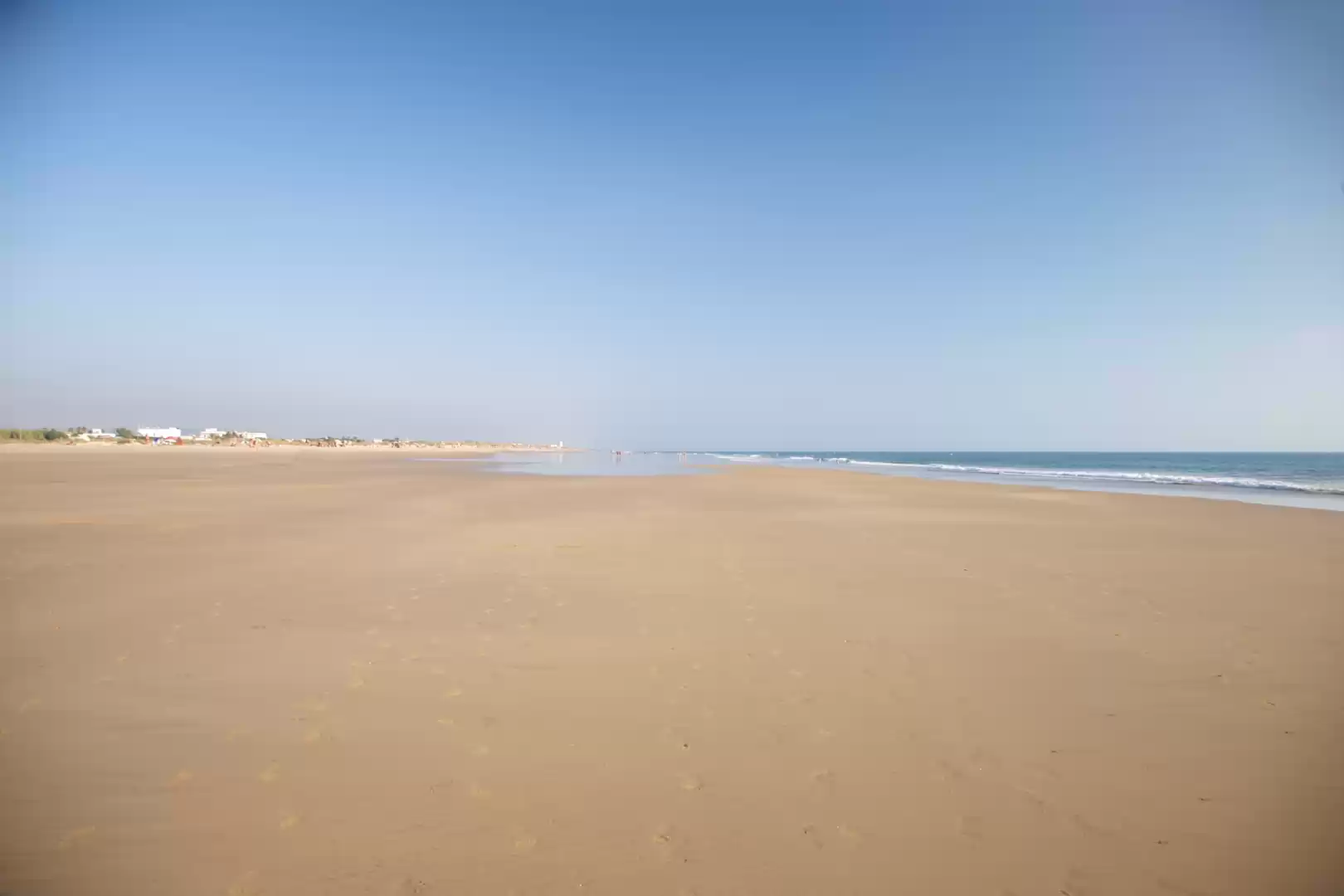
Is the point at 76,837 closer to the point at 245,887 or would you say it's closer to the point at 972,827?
the point at 245,887

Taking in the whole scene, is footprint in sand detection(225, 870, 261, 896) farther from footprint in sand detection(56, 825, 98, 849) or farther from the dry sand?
footprint in sand detection(56, 825, 98, 849)

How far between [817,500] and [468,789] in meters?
21.0

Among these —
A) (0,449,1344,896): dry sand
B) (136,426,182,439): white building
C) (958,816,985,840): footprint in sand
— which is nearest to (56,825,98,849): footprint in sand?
(0,449,1344,896): dry sand

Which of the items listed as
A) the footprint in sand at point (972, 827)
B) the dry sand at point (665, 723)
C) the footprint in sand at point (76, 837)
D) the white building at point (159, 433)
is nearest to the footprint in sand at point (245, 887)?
the dry sand at point (665, 723)

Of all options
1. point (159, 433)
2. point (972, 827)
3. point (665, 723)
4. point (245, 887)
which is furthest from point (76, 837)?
point (159, 433)

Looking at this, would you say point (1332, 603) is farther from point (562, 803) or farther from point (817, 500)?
point (817, 500)

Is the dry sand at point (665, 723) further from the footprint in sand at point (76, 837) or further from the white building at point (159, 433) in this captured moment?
the white building at point (159, 433)

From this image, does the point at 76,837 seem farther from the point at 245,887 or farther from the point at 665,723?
the point at 665,723

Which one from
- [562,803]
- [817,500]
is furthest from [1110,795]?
[817,500]

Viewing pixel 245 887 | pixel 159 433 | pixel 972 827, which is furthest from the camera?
pixel 159 433

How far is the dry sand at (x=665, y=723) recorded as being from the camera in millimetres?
3395

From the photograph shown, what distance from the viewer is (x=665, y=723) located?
5004 millimetres

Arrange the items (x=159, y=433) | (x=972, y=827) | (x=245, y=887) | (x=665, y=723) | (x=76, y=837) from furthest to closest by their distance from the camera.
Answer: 1. (x=159, y=433)
2. (x=665, y=723)
3. (x=972, y=827)
4. (x=76, y=837)
5. (x=245, y=887)

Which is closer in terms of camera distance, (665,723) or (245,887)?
(245,887)
